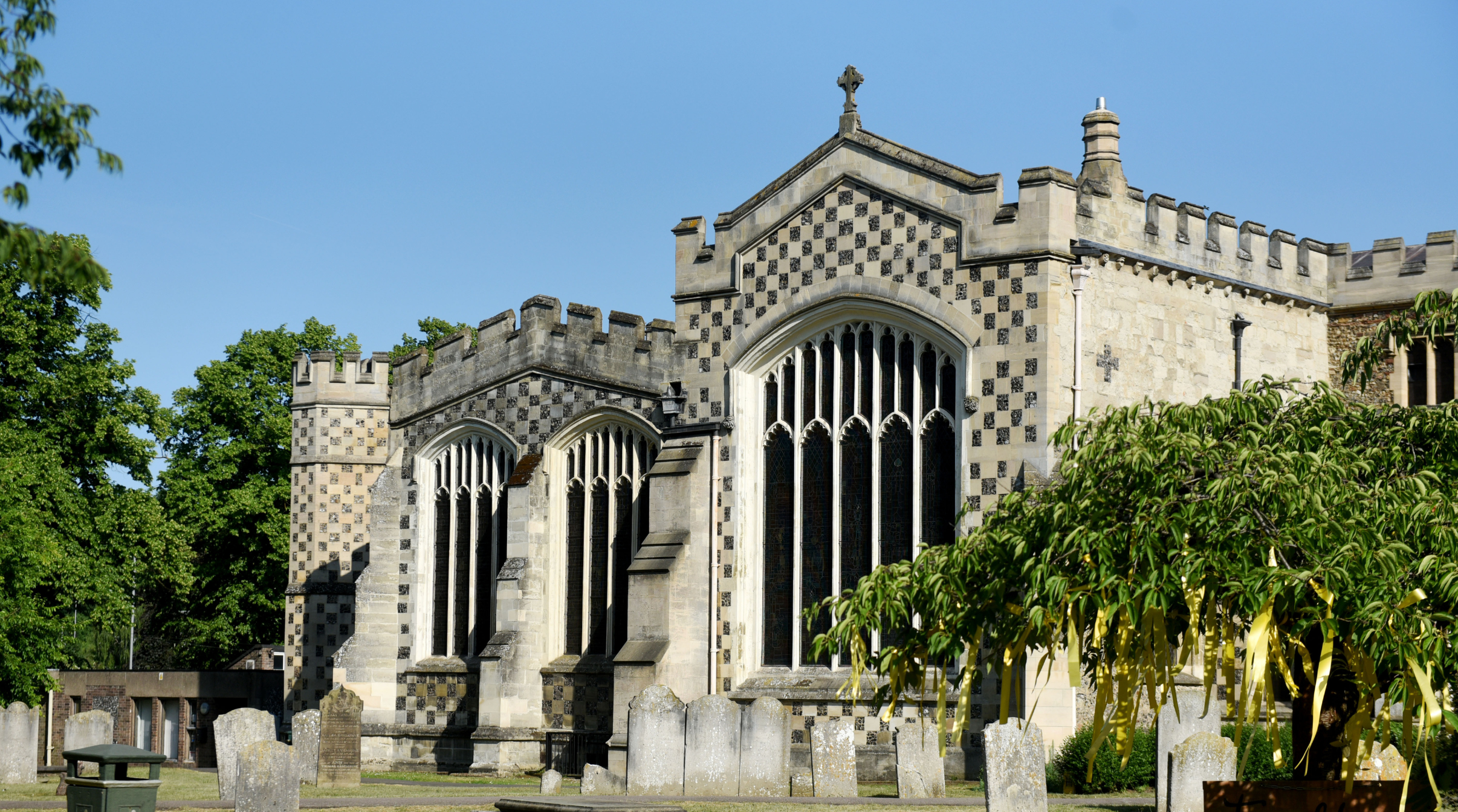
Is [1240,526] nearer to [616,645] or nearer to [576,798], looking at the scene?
[576,798]

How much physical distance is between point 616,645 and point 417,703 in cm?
448

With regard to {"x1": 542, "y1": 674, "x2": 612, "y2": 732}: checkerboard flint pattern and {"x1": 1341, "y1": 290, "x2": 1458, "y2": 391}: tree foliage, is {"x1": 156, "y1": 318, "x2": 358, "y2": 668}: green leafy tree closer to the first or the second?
{"x1": 542, "y1": 674, "x2": 612, "y2": 732}: checkerboard flint pattern

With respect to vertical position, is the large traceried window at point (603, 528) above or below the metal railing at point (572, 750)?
above

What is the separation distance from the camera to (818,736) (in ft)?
69.4

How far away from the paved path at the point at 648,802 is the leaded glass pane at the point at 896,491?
204 inches

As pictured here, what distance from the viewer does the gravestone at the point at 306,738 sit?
Answer: 2302cm

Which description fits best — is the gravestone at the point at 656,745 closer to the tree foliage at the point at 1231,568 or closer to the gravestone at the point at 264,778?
the gravestone at the point at 264,778

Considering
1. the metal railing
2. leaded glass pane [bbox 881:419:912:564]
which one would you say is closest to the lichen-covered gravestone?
leaded glass pane [bbox 881:419:912:564]

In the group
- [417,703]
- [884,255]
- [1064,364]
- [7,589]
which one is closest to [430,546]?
[417,703]

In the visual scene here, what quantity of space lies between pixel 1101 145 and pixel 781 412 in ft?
25.5

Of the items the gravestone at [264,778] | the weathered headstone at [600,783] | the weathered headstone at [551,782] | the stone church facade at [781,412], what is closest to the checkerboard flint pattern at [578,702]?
the stone church facade at [781,412]

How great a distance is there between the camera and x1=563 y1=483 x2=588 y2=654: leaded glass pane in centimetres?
3027

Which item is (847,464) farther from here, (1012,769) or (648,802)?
(1012,769)

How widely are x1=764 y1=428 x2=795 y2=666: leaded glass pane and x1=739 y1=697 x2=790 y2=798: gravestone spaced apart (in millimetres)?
4942
